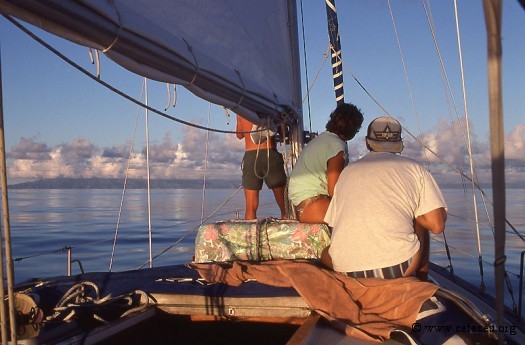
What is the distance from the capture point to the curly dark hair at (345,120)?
137 inches

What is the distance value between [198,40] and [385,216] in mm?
1236

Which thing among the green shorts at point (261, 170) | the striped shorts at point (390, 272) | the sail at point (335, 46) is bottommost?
the striped shorts at point (390, 272)

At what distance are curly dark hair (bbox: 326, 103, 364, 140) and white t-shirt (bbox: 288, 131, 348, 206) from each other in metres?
Result: 0.10

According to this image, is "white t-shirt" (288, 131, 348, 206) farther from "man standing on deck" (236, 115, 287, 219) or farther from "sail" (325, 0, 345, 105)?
"sail" (325, 0, 345, 105)

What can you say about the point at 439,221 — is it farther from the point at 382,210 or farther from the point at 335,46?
the point at 335,46

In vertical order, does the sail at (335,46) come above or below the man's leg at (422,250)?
above

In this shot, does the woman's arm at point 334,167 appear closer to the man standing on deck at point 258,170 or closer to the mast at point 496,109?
the man standing on deck at point 258,170

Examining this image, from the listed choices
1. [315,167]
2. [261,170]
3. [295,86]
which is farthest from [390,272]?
[295,86]

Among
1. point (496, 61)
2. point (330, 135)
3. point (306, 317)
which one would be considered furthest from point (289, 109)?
point (496, 61)

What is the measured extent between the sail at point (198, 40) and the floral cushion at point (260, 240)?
768mm

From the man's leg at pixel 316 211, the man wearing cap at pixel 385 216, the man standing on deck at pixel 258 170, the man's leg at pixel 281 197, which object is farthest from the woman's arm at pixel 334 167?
the man's leg at pixel 281 197

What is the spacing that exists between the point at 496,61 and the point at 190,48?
1.87 m

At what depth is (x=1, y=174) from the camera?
1199 mm

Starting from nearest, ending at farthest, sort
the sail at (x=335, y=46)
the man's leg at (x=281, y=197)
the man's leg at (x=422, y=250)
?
the man's leg at (x=422, y=250), the man's leg at (x=281, y=197), the sail at (x=335, y=46)
